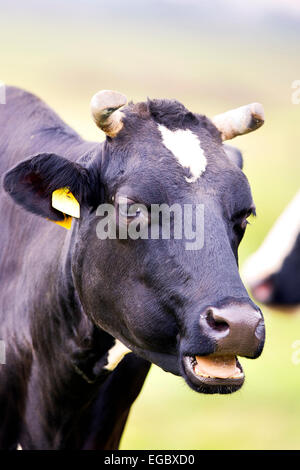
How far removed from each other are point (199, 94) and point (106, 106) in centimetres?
2083

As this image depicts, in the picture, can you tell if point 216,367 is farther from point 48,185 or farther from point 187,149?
point 48,185

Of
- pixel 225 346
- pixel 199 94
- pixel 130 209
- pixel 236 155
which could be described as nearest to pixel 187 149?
pixel 130 209

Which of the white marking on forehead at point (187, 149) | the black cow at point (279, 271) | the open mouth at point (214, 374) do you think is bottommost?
the black cow at point (279, 271)

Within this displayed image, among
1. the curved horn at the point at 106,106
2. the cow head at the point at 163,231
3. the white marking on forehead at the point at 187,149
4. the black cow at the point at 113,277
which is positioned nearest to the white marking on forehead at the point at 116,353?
the black cow at the point at 113,277

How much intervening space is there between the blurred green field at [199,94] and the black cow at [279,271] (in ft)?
1.29

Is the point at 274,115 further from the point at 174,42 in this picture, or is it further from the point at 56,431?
the point at 56,431

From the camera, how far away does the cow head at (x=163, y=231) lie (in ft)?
12.6

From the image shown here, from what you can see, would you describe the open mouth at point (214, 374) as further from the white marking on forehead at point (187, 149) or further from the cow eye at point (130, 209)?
the white marking on forehead at point (187, 149)

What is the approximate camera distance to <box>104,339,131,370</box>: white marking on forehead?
4.47 meters

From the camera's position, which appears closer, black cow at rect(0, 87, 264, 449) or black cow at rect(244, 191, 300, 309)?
black cow at rect(0, 87, 264, 449)

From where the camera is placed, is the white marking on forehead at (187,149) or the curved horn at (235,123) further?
the curved horn at (235,123)

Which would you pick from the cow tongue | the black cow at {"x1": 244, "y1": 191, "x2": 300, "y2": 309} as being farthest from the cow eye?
the black cow at {"x1": 244, "y1": 191, "x2": 300, "y2": 309}

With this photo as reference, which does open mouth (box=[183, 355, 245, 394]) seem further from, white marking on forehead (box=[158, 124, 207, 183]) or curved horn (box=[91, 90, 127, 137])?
curved horn (box=[91, 90, 127, 137])
